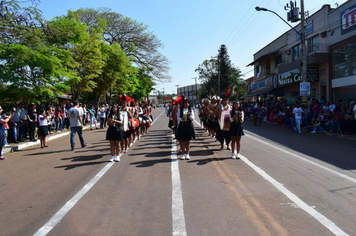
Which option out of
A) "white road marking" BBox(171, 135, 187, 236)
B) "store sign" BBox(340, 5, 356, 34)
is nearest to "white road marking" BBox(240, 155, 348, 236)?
"white road marking" BBox(171, 135, 187, 236)

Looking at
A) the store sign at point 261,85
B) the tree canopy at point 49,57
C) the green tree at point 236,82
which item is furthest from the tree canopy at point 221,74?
the tree canopy at point 49,57

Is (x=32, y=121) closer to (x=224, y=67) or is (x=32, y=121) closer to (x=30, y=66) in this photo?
(x=30, y=66)

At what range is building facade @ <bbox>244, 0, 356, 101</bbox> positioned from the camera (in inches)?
846

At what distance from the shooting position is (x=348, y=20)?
2148 centimetres

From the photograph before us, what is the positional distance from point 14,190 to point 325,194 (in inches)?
248

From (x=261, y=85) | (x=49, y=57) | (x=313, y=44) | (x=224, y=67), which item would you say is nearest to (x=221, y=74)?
(x=224, y=67)

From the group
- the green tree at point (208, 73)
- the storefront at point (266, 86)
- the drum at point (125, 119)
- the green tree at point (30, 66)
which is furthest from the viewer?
the green tree at point (208, 73)

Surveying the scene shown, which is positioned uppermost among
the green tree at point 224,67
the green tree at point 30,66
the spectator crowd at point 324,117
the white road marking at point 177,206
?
the green tree at point 224,67

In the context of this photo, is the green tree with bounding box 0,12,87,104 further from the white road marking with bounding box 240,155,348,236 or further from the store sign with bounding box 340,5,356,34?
the store sign with bounding box 340,5,356,34

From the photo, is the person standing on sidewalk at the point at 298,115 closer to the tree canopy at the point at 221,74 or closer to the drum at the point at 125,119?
the drum at the point at 125,119

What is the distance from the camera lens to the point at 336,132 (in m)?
16.6

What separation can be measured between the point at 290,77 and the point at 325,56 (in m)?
5.71

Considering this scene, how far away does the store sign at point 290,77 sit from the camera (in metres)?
28.2

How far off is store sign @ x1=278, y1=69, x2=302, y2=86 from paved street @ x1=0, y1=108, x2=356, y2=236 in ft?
64.7
